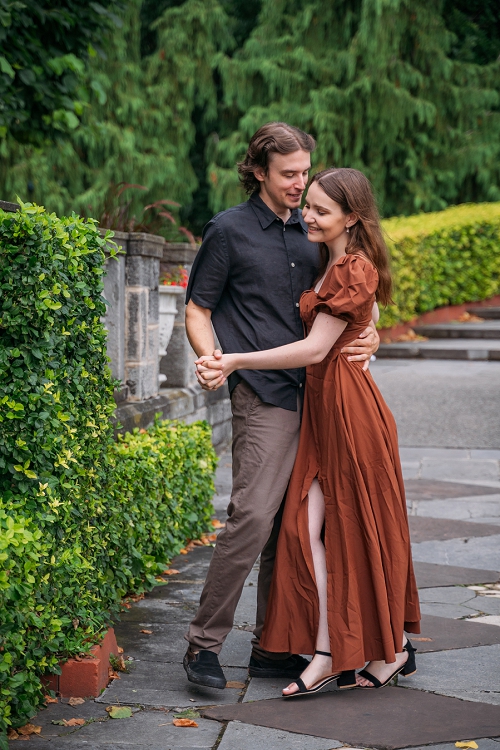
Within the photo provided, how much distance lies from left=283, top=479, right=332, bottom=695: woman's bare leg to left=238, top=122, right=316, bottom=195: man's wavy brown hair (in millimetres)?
1174

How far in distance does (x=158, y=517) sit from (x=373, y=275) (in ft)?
6.52

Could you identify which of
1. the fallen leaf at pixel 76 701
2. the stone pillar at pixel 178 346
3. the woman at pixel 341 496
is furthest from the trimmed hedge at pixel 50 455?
the stone pillar at pixel 178 346

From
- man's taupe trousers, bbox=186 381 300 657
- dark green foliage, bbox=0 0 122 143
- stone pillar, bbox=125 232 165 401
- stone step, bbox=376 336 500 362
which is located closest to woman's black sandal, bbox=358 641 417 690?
man's taupe trousers, bbox=186 381 300 657

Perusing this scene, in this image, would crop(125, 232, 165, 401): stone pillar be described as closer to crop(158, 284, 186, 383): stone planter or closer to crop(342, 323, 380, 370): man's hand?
crop(158, 284, 186, 383): stone planter

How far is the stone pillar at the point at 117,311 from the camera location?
5543mm

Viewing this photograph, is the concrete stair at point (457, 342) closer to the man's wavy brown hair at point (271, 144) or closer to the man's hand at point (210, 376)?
the man's wavy brown hair at point (271, 144)

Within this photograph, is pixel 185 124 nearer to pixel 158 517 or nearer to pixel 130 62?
pixel 130 62

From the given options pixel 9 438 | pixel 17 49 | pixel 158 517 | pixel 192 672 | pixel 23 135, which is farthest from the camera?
pixel 23 135

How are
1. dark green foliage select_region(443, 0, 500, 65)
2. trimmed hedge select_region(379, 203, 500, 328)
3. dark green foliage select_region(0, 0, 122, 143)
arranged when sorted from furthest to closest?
dark green foliage select_region(443, 0, 500, 65), trimmed hedge select_region(379, 203, 500, 328), dark green foliage select_region(0, 0, 122, 143)

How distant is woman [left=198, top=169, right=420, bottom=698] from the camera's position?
3.20 m

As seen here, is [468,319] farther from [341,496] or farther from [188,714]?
[188,714]

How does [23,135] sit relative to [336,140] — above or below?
below

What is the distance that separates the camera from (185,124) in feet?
58.3

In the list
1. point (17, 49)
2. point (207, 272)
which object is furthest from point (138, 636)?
point (17, 49)
